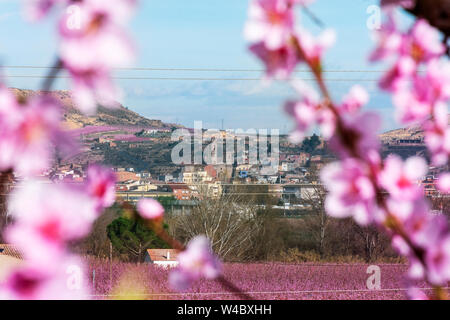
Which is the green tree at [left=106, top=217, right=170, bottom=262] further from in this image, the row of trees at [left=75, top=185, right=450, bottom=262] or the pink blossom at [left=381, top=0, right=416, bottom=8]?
the pink blossom at [left=381, top=0, right=416, bottom=8]

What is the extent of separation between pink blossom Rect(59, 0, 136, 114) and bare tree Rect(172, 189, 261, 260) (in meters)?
7.73

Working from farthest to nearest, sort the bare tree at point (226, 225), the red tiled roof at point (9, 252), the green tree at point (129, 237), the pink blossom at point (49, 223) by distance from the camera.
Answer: the bare tree at point (226, 225) < the green tree at point (129, 237) < the red tiled roof at point (9, 252) < the pink blossom at point (49, 223)

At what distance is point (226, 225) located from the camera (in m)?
8.11

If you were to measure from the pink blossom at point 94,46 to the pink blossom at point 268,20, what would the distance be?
79mm

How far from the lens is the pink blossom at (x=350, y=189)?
30 centimetres

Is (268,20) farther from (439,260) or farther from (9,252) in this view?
(9,252)

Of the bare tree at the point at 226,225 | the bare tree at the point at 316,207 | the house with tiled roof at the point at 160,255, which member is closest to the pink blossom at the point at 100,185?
the house with tiled roof at the point at 160,255

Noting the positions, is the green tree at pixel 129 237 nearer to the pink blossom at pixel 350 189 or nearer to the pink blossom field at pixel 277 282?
the pink blossom field at pixel 277 282

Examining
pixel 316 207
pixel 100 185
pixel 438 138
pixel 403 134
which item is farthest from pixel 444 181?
pixel 403 134

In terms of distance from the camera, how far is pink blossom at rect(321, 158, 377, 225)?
0.99 ft

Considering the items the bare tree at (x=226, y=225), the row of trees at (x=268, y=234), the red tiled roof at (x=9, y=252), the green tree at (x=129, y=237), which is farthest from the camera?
the bare tree at (x=226, y=225)

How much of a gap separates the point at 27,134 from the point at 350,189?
0.19m

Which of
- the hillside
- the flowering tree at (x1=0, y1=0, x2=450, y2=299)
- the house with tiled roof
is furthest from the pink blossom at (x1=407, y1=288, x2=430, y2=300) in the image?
the hillside
